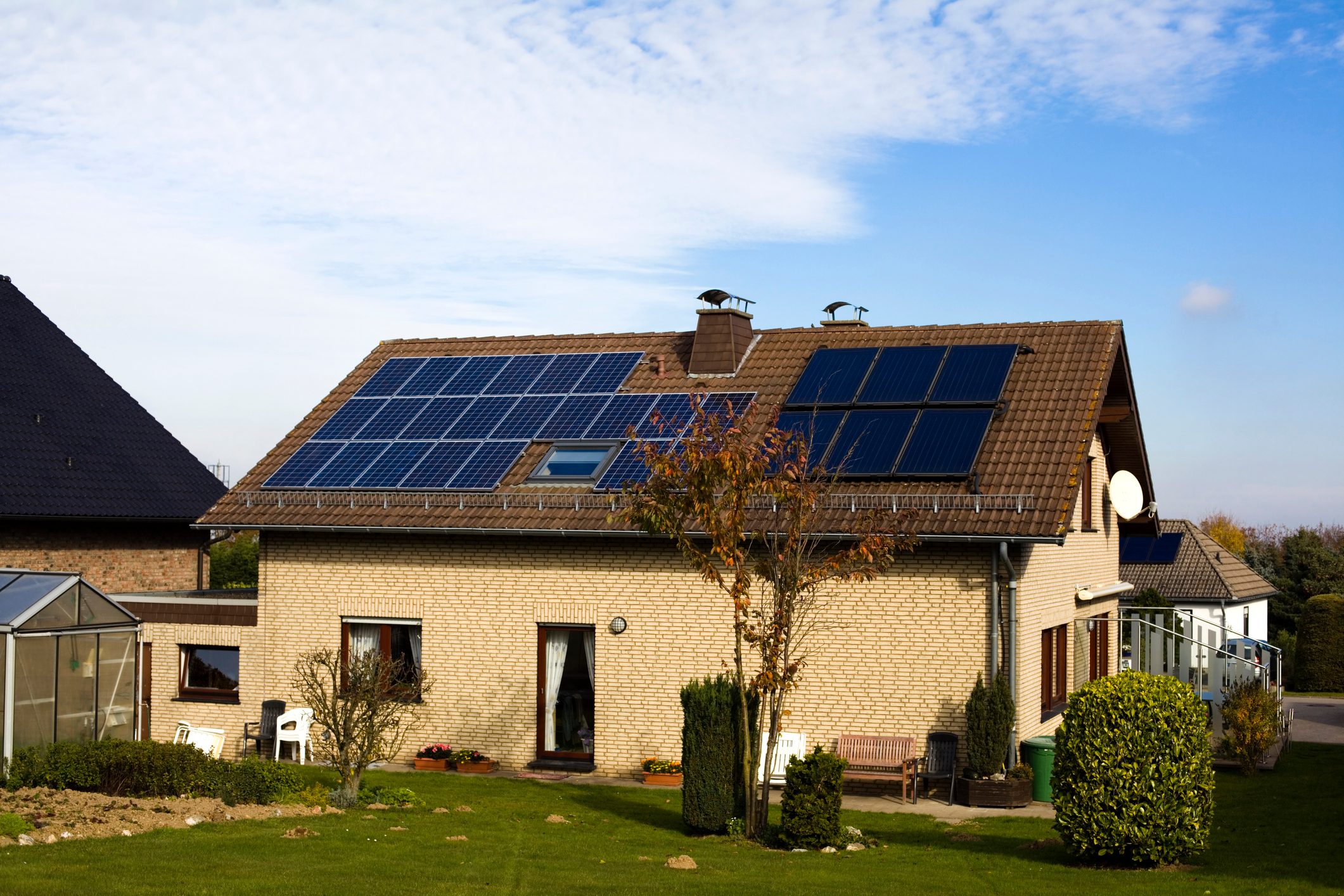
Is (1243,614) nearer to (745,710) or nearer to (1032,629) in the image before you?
(1032,629)

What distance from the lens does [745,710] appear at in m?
14.9

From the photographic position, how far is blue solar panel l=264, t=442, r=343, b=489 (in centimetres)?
2155

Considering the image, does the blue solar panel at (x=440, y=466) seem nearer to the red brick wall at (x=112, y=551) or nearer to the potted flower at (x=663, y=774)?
the potted flower at (x=663, y=774)

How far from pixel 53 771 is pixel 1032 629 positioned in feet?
41.5

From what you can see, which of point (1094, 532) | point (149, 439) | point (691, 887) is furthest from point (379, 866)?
point (149, 439)

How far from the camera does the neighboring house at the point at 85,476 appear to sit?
2538 centimetres

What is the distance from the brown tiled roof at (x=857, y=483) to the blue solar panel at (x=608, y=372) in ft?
0.64

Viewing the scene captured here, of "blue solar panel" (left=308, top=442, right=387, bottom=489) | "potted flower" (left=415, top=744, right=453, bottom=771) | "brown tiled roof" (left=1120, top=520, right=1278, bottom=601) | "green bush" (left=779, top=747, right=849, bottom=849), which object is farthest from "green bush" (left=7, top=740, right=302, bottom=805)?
"brown tiled roof" (left=1120, top=520, right=1278, bottom=601)

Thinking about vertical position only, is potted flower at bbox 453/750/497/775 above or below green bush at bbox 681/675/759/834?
below

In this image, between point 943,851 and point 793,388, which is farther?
point 793,388

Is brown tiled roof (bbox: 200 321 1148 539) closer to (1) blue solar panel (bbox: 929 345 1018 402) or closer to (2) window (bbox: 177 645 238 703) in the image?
(1) blue solar panel (bbox: 929 345 1018 402)

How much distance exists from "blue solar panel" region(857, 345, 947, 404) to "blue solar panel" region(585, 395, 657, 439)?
3493mm

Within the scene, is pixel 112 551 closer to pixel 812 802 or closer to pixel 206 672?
pixel 206 672

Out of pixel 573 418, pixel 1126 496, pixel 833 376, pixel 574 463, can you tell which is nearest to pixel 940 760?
pixel 833 376
